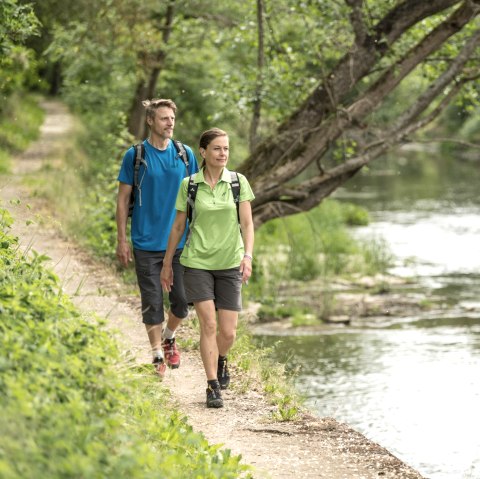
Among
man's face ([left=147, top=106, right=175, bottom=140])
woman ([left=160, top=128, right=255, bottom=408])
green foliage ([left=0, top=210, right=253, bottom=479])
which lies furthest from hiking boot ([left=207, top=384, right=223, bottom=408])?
man's face ([left=147, top=106, right=175, bottom=140])

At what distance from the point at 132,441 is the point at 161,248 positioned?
9.40ft

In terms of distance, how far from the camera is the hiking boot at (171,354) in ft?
26.2

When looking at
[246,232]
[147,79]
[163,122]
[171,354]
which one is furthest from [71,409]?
[147,79]

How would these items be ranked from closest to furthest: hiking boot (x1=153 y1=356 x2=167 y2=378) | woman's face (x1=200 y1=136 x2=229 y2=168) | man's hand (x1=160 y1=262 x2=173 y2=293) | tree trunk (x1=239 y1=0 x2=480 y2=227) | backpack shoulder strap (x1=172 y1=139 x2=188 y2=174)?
1. woman's face (x1=200 y1=136 x2=229 y2=168)
2. man's hand (x1=160 y1=262 x2=173 y2=293)
3. backpack shoulder strap (x1=172 y1=139 x2=188 y2=174)
4. hiking boot (x1=153 y1=356 x2=167 y2=378)
5. tree trunk (x1=239 y1=0 x2=480 y2=227)

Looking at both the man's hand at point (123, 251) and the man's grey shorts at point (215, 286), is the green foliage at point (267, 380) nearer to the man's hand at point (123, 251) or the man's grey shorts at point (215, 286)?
the man's grey shorts at point (215, 286)

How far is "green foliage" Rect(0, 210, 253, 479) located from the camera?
164 inches

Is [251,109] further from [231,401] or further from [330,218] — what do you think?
[330,218]

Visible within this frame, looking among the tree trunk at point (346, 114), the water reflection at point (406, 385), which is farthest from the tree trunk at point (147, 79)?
the water reflection at point (406, 385)

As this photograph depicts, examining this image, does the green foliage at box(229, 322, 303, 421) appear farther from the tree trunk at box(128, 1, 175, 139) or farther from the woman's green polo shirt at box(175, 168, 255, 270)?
the tree trunk at box(128, 1, 175, 139)

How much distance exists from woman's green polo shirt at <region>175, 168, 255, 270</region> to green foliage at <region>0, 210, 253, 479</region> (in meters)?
1.12

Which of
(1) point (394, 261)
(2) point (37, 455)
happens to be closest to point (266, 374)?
(2) point (37, 455)

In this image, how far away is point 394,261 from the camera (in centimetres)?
2077

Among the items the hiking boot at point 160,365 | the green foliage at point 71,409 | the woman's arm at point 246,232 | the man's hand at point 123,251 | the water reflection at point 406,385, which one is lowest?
the water reflection at point 406,385

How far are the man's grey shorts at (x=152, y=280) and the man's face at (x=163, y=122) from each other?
2.94 feet
